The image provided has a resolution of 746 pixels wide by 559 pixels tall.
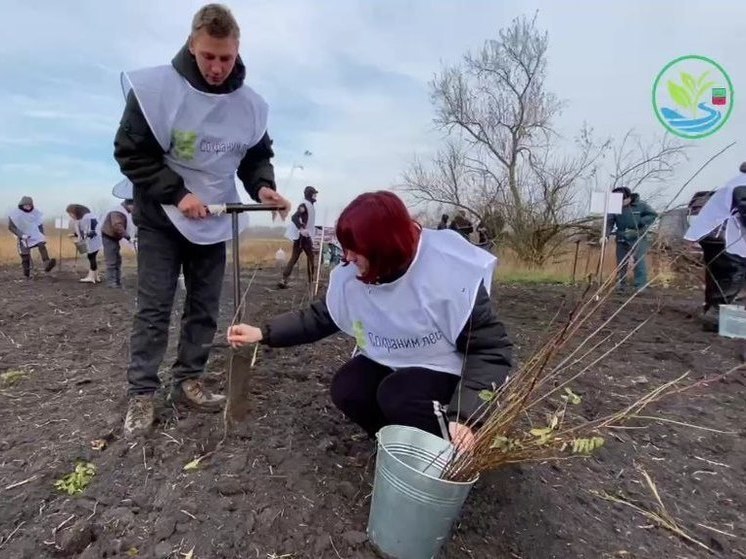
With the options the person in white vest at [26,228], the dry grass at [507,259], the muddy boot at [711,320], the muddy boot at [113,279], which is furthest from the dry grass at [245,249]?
the muddy boot at [711,320]

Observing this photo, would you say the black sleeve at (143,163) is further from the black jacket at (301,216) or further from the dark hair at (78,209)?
the dark hair at (78,209)

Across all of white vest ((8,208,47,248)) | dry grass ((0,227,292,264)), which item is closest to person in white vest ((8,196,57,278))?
white vest ((8,208,47,248))

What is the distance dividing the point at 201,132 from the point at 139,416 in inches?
48.9

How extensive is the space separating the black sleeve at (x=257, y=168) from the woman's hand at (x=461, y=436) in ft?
4.98

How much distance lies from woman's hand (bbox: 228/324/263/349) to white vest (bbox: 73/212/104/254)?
32.1ft

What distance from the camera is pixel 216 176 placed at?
2984 mm

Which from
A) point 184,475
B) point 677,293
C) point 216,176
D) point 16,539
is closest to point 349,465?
point 184,475

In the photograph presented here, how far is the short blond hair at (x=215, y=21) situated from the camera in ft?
8.54

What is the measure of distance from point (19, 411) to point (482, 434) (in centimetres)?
258

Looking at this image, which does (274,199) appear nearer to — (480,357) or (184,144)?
(184,144)

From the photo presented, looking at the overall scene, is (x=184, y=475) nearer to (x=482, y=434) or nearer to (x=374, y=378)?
(x=374, y=378)

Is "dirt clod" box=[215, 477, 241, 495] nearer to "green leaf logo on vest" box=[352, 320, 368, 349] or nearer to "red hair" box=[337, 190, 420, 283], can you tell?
"green leaf logo on vest" box=[352, 320, 368, 349]

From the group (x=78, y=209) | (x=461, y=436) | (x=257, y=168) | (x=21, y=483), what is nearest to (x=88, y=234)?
(x=78, y=209)

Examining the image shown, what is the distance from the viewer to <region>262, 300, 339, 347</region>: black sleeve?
2641 millimetres
